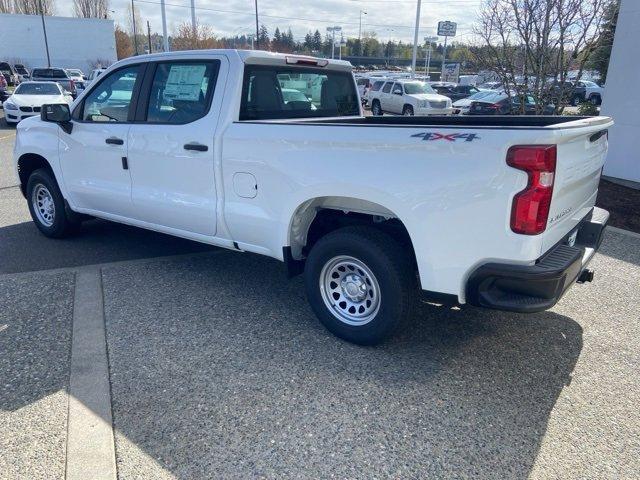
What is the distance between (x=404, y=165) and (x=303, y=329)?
5.10 feet

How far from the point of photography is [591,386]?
3287 millimetres

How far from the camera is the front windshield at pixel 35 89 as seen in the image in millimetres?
17453

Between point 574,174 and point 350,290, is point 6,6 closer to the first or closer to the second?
point 350,290

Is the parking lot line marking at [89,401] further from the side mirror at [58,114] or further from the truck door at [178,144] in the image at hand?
the side mirror at [58,114]

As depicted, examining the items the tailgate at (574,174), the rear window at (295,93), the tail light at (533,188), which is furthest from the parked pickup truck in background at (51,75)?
the tail light at (533,188)

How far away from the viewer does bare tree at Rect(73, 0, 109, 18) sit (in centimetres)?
8319

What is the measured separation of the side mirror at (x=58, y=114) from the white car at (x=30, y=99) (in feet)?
42.6

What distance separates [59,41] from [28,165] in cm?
6158

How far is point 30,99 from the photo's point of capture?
17016mm

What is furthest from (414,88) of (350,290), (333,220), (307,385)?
(307,385)

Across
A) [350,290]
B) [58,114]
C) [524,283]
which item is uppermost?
[58,114]

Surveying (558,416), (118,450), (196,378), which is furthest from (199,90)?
(558,416)

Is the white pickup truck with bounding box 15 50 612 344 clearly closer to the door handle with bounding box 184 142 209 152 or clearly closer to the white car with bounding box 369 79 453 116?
the door handle with bounding box 184 142 209 152

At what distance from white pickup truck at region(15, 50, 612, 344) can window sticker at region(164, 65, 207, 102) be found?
1 centimetres
